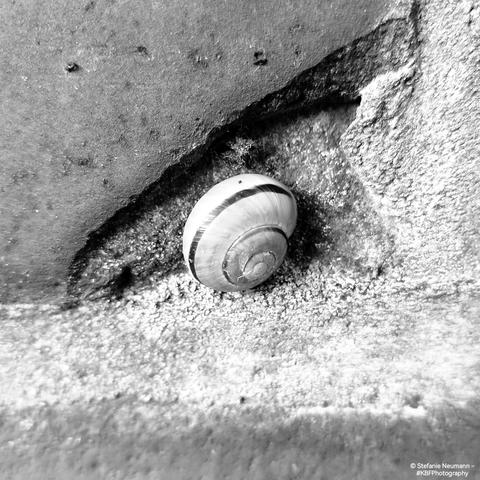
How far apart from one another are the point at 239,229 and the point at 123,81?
0.25 metres

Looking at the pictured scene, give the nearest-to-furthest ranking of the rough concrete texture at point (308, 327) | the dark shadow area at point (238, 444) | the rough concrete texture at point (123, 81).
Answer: the rough concrete texture at point (123, 81) → the rough concrete texture at point (308, 327) → the dark shadow area at point (238, 444)

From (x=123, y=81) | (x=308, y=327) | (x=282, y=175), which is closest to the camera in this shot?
(x=123, y=81)

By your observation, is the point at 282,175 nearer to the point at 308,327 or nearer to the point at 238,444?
the point at 308,327

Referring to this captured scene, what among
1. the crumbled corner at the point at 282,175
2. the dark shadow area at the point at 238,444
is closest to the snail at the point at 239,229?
the crumbled corner at the point at 282,175

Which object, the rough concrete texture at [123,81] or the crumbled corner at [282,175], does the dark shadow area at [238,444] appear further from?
the rough concrete texture at [123,81]

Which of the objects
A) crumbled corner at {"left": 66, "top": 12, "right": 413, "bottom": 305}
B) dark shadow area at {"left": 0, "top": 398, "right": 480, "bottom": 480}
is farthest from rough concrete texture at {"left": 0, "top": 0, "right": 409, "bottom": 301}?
dark shadow area at {"left": 0, "top": 398, "right": 480, "bottom": 480}

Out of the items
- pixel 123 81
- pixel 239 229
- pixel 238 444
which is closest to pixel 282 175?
pixel 239 229

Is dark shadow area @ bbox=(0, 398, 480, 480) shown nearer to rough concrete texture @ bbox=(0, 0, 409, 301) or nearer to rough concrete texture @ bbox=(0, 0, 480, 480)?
rough concrete texture @ bbox=(0, 0, 480, 480)

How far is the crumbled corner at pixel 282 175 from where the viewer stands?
26.5 inches

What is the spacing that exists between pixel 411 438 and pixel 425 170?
53 centimetres

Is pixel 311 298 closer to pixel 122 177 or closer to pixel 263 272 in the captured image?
pixel 263 272

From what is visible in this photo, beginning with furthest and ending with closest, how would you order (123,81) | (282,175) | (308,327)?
(308,327), (282,175), (123,81)

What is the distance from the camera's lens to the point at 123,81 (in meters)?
0.62

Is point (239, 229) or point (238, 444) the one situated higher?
point (239, 229)
